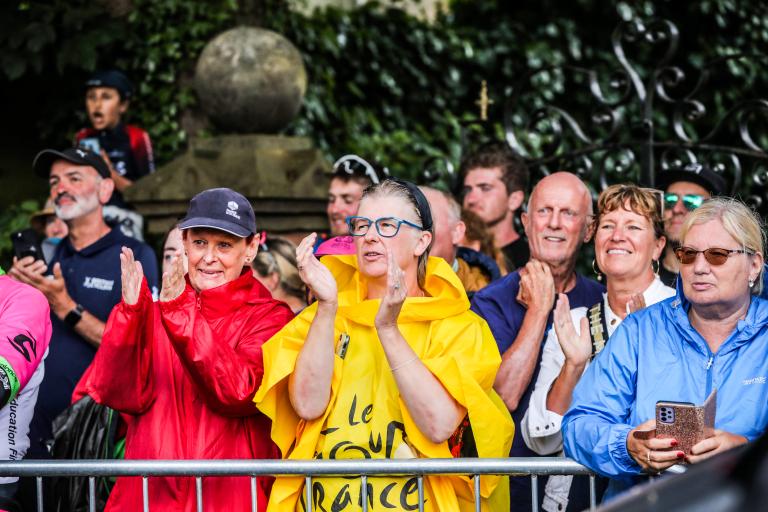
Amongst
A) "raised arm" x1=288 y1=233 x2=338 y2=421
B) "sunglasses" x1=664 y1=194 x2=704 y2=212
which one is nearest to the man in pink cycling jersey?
"raised arm" x1=288 y1=233 x2=338 y2=421

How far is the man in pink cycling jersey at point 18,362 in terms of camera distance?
13.0 feet

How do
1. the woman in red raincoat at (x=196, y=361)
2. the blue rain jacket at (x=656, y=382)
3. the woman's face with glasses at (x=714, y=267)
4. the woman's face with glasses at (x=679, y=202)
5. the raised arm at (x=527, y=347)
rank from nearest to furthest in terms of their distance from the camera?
the blue rain jacket at (x=656, y=382) → the woman's face with glasses at (x=714, y=267) → the woman in red raincoat at (x=196, y=361) → the raised arm at (x=527, y=347) → the woman's face with glasses at (x=679, y=202)

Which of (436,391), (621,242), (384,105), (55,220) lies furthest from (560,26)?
(436,391)

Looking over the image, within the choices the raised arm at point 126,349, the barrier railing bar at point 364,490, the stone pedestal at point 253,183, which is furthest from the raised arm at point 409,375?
the stone pedestal at point 253,183

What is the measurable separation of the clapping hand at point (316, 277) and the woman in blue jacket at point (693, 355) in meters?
0.86

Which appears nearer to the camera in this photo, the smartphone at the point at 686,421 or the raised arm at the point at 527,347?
the smartphone at the point at 686,421

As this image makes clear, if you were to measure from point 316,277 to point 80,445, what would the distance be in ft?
4.89

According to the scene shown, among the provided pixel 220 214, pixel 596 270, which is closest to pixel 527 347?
pixel 596 270

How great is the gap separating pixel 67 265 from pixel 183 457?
6.79 feet

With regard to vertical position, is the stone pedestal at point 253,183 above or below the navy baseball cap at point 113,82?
below

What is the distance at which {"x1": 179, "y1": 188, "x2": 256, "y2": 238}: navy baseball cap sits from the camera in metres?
4.21

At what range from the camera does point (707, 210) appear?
3.79 metres

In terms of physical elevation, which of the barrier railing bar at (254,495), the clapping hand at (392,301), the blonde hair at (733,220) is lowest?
the barrier railing bar at (254,495)

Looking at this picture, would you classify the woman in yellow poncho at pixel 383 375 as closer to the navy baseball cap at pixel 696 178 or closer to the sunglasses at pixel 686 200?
the sunglasses at pixel 686 200
